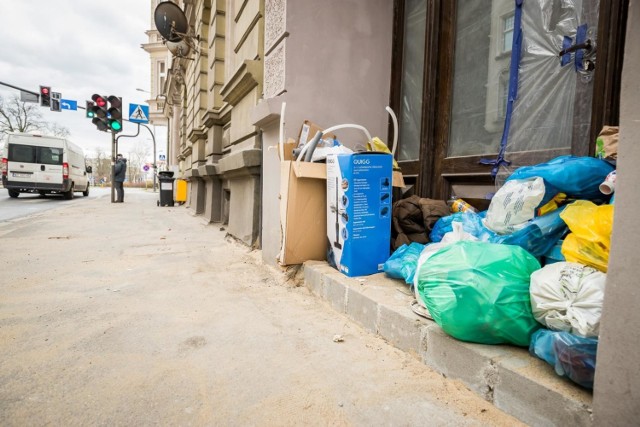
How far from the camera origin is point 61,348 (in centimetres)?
170

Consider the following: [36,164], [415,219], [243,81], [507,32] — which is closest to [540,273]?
[415,219]

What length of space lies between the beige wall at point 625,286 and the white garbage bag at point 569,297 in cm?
12

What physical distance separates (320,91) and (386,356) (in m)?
2.37

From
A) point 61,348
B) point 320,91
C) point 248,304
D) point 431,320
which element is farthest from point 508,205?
point 61,348

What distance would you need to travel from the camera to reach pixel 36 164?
13781mm

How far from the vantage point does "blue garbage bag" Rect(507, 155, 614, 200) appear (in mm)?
1514

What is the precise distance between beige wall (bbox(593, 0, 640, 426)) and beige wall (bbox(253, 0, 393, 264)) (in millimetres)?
2426

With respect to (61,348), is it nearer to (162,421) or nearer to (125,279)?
(162,421)

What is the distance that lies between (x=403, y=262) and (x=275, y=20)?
256cm

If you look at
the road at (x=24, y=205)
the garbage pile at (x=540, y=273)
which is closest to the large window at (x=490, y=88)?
the garbage pile at (x=540, y=273)

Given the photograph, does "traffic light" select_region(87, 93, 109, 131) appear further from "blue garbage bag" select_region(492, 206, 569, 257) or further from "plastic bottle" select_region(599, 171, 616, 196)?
"plastic bottle" select_region(599, 171, 616, 196)

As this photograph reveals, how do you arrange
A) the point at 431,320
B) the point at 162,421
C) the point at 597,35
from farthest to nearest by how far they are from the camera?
the point at 597,35, the point at 431,320, the point at 162,421

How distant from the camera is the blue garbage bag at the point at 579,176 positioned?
151cm

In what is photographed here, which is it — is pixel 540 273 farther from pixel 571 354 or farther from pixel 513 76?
pixel 513 76
